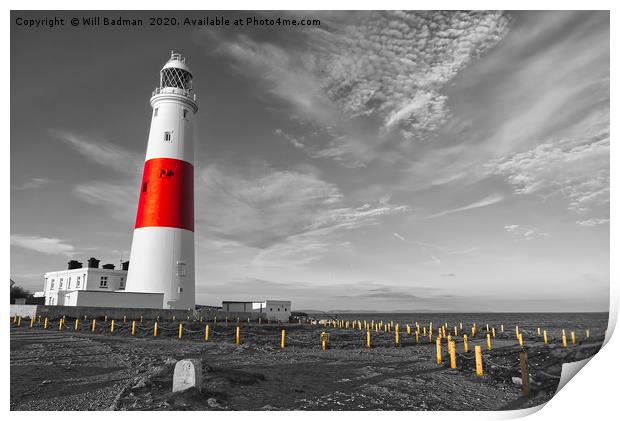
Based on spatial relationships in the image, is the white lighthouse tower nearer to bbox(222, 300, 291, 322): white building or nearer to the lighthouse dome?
the lighthouse dome

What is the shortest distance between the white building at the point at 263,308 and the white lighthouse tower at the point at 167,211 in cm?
1464

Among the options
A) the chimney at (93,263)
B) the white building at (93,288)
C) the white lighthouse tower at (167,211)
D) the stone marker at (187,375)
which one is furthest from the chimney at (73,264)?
the stone marker at (187,375)

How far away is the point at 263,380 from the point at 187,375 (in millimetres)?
2900

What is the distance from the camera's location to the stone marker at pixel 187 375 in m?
9.11

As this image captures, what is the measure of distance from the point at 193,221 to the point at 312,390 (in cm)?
1947

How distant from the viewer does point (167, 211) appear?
26.7 meters

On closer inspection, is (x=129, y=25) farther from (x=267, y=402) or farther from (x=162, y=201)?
(x=162, y=201)

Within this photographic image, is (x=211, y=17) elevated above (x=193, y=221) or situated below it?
above

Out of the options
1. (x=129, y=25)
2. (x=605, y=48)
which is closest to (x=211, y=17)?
(x=129, y=25)

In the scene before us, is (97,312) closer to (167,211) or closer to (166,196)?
(167,211)

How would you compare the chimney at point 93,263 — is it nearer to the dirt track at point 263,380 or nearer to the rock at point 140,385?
the dirt track at point 263,380

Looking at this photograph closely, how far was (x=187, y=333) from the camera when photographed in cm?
2378

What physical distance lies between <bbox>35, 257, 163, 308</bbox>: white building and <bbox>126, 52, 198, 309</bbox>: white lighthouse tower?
2.52 feet

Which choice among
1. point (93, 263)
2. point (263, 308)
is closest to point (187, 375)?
point (93, 263)
